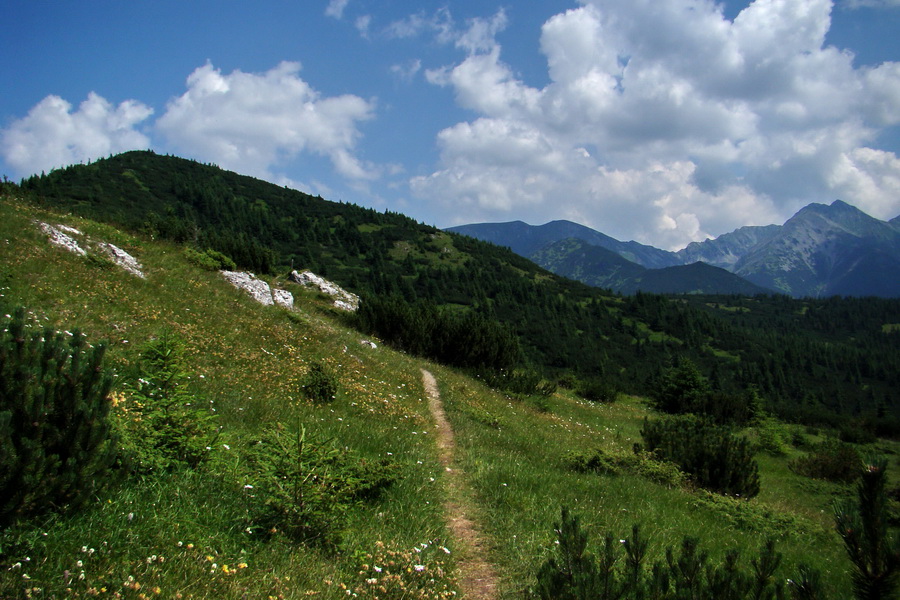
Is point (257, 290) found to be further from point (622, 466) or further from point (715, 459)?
point (715, 459)

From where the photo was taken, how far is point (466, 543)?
552 cm

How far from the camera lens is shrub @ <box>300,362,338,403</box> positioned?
10523 millimetres

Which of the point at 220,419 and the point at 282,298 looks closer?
the point at 220,419

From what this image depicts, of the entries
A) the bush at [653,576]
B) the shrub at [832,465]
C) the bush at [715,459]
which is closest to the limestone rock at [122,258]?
the bush at [653,576]

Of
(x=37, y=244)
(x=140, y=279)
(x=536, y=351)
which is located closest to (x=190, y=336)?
(x=140, y=279)

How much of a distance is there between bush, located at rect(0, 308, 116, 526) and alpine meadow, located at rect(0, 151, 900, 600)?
15mm

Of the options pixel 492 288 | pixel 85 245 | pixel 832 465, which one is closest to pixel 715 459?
pixel 832 465

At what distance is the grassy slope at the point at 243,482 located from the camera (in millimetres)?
3369

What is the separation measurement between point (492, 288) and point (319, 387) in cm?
13509

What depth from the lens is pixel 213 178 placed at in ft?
509

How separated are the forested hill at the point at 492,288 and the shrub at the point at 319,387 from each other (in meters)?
90.1

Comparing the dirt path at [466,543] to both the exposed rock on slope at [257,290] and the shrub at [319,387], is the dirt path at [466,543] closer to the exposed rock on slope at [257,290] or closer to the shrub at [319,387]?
the shrub at [319,387]

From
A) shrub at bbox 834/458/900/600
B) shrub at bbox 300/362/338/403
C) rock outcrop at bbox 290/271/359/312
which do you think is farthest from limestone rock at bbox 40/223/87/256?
shrub at bbox 834/458/900/600

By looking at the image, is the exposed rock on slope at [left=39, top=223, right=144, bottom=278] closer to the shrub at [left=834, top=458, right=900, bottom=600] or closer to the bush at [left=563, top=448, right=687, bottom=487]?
the bush at [left=563, top=448, right=687, bottom=487]
